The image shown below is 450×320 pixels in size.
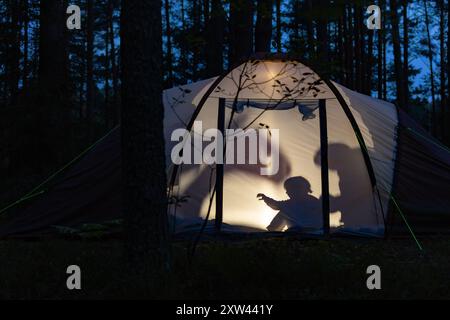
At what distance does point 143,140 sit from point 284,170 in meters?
4.24

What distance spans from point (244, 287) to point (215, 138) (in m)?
4.09

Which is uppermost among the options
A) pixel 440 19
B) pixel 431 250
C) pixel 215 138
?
pixel 440 19

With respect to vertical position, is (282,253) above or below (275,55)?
below

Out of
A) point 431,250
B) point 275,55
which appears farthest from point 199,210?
A: point 431,250

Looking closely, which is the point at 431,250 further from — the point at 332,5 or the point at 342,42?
the point at 342,42

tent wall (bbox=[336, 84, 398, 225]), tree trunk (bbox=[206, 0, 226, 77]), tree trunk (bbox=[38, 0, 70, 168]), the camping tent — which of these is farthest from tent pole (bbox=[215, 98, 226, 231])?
tree trunk (bbox=[206, 0, 226, 77])

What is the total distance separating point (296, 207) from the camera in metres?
8.45

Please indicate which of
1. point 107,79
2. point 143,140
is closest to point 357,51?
point 107,79

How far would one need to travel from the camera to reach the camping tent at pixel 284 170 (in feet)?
25.5

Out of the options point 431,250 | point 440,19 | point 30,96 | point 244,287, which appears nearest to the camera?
point 244,287

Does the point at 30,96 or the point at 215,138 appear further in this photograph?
the point at 30,96

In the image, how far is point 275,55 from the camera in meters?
7.07

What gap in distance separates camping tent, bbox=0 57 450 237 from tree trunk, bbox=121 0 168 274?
295 centimetres

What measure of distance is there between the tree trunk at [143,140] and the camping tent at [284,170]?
2946 mm
